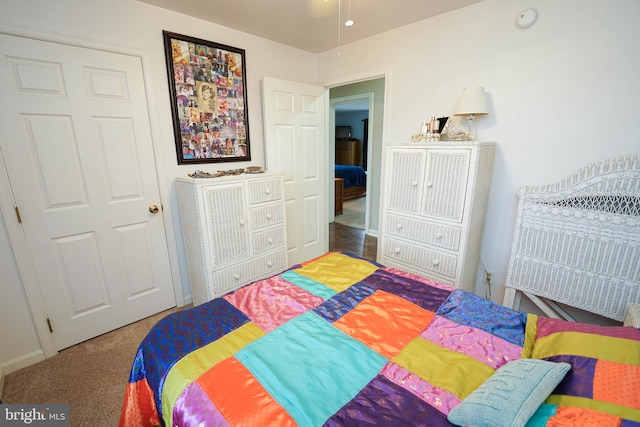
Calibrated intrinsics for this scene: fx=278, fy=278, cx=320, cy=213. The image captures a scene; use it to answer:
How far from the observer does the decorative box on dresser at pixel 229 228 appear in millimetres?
2119

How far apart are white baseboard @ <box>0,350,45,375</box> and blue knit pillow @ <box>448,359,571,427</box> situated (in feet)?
8.44

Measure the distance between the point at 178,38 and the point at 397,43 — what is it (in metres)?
1.84

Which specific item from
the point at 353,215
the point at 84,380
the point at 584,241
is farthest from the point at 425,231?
the point at 353,215

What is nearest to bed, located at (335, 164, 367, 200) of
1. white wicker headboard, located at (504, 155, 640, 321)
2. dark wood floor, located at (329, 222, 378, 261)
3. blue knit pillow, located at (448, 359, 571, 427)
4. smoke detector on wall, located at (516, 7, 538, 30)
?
dark wood floor, located at (329, 222, 378, 261)

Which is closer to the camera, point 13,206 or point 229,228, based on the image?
point 13,206

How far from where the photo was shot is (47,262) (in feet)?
6.13

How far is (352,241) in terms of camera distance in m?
4.16

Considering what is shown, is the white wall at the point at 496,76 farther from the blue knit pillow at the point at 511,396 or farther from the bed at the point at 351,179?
the bed at the point at 351,179

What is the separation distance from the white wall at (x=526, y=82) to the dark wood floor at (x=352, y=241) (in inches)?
64.7

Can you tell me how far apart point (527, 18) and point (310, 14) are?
1521 mm

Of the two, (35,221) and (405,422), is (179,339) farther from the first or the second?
(35,221)

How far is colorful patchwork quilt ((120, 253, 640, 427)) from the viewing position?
81cm

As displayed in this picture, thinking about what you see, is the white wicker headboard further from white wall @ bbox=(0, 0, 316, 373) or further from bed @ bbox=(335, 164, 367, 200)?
bed @ bbox=(335, 164, 367, 200)

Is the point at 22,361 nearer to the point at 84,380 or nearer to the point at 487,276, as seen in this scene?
the point at 84,380
